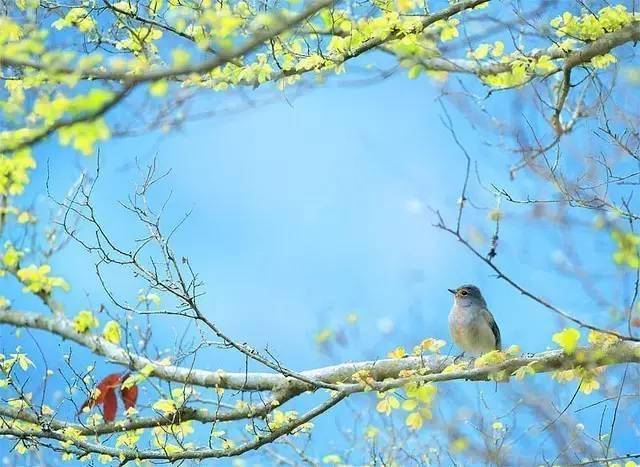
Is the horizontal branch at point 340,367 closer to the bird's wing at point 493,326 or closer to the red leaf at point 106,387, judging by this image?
the red leaf at point 106,387

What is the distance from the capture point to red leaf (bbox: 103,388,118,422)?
12.5ft

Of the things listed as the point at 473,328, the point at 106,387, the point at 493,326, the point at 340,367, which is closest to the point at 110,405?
the point at 106,387

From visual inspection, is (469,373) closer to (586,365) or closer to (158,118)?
(586,365)

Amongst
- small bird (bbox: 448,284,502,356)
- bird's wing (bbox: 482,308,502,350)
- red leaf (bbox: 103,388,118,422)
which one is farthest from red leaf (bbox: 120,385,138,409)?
bird's wing (bbox: 482,308,502,350)

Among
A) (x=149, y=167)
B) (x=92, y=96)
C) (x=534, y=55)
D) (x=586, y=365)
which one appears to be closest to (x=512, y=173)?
(x=534, y=55)

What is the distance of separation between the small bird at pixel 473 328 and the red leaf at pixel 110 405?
1.51 metres

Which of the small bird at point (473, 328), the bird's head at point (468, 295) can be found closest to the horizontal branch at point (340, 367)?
the small bird at point (473, 328)

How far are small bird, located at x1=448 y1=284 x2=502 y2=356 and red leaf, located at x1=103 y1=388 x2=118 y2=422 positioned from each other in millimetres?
1506

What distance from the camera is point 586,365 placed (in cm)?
Result: 309

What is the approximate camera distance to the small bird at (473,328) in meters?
4.15

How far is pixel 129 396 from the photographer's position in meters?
3.88

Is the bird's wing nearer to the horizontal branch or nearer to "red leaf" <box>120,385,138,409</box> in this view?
the horizontal branch

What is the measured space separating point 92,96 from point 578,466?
5.80ft

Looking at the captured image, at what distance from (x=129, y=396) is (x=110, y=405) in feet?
0.29
